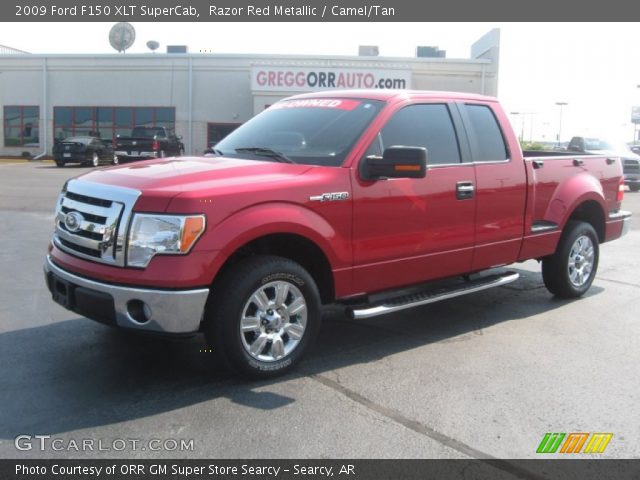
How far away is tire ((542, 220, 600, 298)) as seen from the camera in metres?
6.73

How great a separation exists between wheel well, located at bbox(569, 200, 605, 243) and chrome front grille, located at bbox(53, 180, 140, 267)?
493cm

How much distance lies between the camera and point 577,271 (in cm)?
695

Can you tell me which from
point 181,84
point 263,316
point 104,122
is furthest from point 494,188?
point 104,122

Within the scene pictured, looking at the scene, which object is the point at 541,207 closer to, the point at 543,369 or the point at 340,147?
the point at 543,369

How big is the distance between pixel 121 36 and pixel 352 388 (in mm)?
34950

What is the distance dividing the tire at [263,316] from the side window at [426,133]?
127cm

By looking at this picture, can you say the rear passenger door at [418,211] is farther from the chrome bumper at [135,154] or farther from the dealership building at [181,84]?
the dealership building at [181,84]

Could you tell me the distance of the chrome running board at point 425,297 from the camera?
4.77m

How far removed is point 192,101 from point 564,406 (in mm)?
31894

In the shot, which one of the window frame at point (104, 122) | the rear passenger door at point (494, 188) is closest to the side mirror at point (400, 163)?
the rear passenger door at point (494, 188)

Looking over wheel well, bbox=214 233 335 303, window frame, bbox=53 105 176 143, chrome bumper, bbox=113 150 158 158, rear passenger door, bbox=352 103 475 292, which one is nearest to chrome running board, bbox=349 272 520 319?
rear passenger door, bbox=352 103 475 292

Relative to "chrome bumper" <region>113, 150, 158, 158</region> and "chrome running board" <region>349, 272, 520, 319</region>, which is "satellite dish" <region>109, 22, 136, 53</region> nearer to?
"chrome bumper" <region>113, 150, 158, 158</region>

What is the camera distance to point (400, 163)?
4.59 meters

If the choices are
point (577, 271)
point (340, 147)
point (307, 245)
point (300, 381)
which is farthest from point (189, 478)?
point (577, 271)
